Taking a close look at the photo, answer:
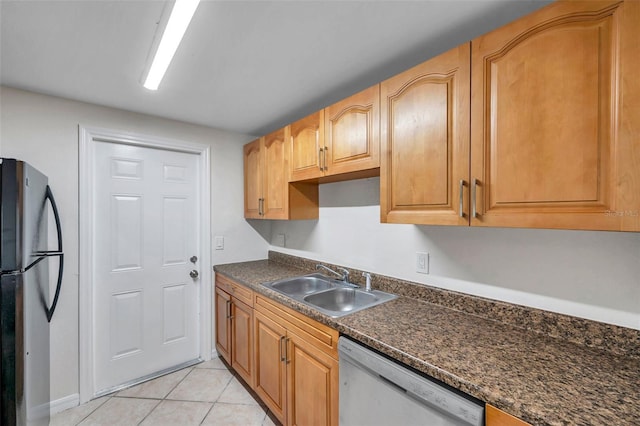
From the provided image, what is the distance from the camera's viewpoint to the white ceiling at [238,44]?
1.12 metres

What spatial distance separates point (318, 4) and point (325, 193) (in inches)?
56.4

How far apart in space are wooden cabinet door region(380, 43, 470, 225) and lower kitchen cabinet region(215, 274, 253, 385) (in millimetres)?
1315

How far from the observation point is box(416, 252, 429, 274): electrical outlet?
1634 mm

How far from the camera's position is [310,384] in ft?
4.84

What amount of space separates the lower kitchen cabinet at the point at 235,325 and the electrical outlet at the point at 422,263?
118 centimetres

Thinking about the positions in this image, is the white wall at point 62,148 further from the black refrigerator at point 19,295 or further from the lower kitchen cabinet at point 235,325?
the lower kitchen cabinet at point 235,325

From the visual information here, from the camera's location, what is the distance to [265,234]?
302 centimetres

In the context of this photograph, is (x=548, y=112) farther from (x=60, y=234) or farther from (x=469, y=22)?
(x=60, y=234)

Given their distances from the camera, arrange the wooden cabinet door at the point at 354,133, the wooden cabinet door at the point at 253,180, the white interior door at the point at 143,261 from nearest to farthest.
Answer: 1. the wooden cabinet door at the point at 354,133
2. the white interior door at the point at 143,261
3. the wooden cabinet door at the point at 253,180

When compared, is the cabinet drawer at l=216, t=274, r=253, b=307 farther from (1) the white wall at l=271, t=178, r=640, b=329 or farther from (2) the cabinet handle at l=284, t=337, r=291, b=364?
(1) the white wall at l=271, t=178, r=640, b=329

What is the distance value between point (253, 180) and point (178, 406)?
188 centimetres

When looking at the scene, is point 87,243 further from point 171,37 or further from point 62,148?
point 171,37

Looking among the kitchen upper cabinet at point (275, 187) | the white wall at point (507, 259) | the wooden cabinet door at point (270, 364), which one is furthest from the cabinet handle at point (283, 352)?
the kitchen upper cabinet at point (275, 187)

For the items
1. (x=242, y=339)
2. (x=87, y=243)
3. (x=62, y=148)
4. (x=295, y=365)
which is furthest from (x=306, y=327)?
(x=62, y=148)
